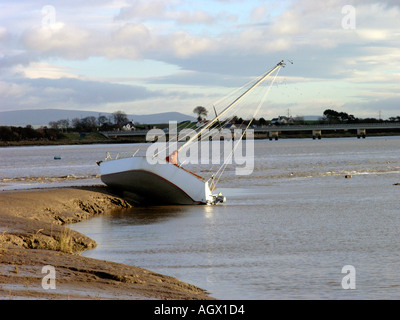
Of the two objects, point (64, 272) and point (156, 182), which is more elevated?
point (156, 182)

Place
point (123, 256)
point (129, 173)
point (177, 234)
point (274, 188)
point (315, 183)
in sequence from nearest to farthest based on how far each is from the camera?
1. point (123, 256)
2. point (177, 234)
3. point (129, 173)
4. point (274, 188)
5. point (315, 183)

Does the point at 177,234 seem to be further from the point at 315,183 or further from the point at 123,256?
the point at 315,183

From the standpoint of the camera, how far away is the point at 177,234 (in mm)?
22391

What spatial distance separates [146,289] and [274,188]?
2829 cm

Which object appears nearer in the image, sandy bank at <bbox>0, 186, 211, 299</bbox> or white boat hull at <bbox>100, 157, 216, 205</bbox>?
sandy bank at <bbox>0, 186, 211, 299</bbox>

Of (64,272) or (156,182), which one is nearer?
(64,272)

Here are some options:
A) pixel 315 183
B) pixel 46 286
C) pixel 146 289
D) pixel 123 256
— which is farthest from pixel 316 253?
pixel 315 183

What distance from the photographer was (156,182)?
31.0m

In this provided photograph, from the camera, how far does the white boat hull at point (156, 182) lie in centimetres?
3059

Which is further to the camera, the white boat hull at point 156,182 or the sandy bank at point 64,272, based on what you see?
the white boat hull at point 156,182

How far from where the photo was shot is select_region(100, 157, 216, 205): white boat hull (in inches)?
1204

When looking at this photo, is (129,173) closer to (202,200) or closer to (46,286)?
(202,200)
